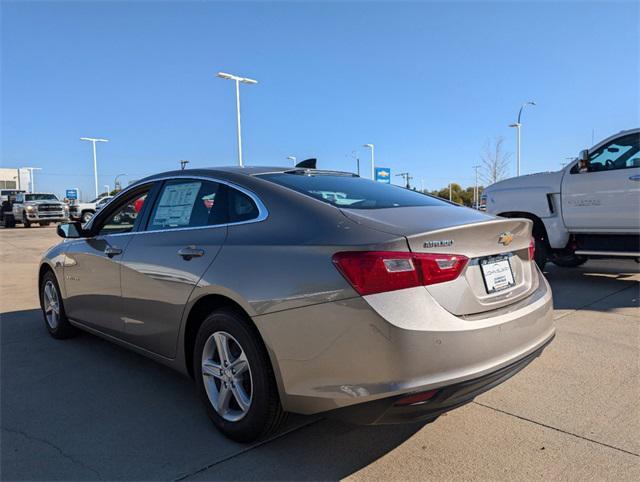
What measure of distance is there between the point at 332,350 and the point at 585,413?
1.89 m

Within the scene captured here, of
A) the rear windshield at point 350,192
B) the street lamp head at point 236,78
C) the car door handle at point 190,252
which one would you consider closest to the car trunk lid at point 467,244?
the rear windshield at point 350,192

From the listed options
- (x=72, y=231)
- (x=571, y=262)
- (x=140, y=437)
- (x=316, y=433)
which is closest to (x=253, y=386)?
(x=316, y=433)

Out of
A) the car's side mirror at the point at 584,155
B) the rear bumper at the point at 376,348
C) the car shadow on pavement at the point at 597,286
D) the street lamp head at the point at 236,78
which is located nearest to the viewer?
the rear bumper at the point at 376,348

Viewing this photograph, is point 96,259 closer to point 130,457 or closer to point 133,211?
point 133,211

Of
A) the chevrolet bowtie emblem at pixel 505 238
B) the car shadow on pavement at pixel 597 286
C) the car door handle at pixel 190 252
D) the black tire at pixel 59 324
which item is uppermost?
the chevrolet bowtie emblem at pixel 505 238

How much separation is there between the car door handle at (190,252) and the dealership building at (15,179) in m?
80.7

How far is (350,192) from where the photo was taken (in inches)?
129

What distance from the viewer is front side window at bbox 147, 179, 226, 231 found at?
325cm

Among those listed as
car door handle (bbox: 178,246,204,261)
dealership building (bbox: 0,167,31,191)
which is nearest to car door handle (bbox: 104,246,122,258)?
car door handle (bbox: 178,246,204,261)

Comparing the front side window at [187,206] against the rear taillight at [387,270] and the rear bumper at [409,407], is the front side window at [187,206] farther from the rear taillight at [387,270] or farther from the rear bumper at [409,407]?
the rear bumper at [409,407]

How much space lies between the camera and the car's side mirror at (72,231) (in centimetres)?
452

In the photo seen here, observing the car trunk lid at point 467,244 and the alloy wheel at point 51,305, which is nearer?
the car trunk lid at point 467,244

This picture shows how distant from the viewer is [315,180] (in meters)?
3.43

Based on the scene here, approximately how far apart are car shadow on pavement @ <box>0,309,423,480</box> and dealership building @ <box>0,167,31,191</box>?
79863 mm
